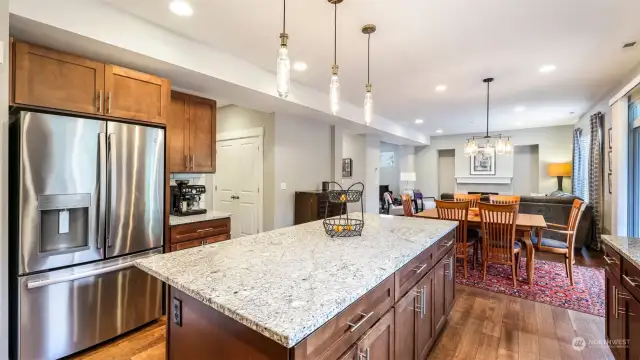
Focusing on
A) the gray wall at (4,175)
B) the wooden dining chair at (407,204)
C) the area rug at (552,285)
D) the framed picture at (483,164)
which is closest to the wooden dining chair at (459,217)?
the area rug at (552,285)

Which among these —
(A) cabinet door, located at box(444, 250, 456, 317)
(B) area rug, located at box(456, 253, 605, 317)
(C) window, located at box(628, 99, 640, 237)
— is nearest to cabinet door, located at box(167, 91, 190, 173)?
(A) cabinet door, located at box(444, 250, 456, 317)

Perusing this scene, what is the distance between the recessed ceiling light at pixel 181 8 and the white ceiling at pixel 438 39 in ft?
0.16

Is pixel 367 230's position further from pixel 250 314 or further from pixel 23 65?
pixel 23 65

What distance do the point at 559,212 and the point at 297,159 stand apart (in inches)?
170

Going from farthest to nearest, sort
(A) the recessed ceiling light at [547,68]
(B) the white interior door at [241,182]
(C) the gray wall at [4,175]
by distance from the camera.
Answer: (B) the white interior door at [241,182]
(A) the recessed ceiling light at [547,68]
(C) the gray wall at [4,175]

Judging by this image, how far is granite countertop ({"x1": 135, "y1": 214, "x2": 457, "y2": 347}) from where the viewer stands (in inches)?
33.0

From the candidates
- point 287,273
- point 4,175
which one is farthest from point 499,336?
point 4,175

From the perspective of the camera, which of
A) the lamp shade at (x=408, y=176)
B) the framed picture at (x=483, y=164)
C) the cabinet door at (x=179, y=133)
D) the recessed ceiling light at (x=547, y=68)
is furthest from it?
the lamp shade at (x=408, y=176)

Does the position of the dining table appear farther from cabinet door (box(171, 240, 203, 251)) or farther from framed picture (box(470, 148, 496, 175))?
framed picture (box(470, 148, 496, 175))

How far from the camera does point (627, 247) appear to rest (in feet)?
5.53

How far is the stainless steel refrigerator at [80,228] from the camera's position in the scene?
5.89ft

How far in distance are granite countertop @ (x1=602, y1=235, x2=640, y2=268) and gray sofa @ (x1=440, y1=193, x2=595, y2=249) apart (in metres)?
3.27

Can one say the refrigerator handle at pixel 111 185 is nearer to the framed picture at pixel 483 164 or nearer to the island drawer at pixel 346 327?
the island drawer at pixel 346 327

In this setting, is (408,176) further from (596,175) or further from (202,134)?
(202,134)
